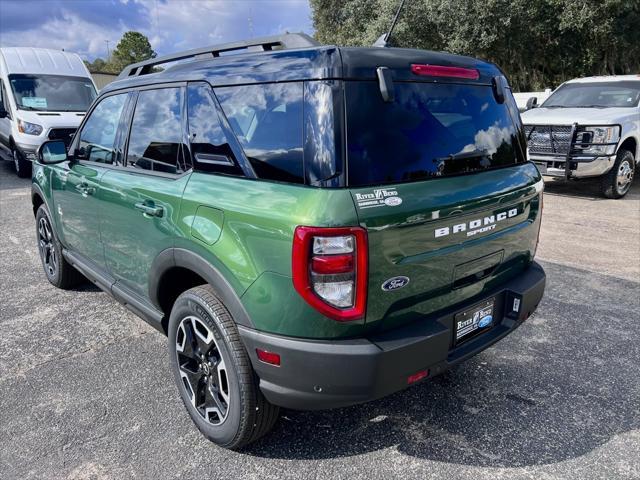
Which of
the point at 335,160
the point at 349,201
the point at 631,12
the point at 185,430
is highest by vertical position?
the point at 631,12

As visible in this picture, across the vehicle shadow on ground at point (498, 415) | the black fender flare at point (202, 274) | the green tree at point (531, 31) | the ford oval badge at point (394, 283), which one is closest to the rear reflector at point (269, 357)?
the black fender flare at point (202, 274)

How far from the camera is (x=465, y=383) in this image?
9.74 ft

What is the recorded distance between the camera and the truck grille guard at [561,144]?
7.81 metres

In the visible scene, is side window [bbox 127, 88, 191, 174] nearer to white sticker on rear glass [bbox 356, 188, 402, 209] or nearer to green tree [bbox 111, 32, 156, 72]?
white sticker on rear glass [bbox 356, 188, 402, 209]

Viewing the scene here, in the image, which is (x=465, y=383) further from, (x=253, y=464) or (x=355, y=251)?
(x=355, y=251)

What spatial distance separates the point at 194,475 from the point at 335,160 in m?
1.59

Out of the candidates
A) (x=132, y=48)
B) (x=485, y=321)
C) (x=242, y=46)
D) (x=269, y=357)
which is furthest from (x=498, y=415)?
(x=132, y=48)

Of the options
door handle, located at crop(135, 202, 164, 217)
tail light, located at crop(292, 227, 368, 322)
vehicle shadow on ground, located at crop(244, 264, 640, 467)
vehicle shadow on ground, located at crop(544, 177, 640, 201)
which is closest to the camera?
tail light, located at crop(292, 227, 368, 322)

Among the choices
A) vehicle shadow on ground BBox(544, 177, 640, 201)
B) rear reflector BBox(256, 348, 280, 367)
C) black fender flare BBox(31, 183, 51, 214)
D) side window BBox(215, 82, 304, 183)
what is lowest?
vehicle shadow on ground BBox(544, 177, 640, 201)

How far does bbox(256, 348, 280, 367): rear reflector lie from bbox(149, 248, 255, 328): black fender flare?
118 millimetres

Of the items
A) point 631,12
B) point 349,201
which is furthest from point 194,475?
point 631,12

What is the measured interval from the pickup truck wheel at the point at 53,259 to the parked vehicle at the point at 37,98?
5862mm

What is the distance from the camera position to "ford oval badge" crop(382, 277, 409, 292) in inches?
78.0

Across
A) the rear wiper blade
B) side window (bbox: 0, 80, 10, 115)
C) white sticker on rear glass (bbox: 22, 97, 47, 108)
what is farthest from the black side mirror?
side window (bbox: 0, 80, 10, 115)
